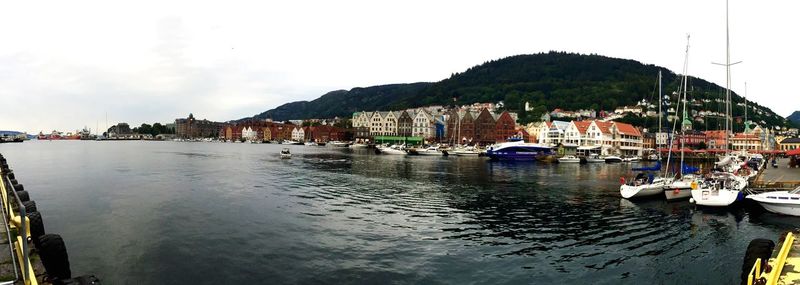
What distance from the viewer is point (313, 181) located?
45.8 m

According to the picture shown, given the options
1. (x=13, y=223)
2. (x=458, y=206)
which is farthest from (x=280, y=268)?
(x=458, y=206)

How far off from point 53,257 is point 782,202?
3678 cm

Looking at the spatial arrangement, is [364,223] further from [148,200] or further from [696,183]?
[696,183]

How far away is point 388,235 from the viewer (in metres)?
21.4

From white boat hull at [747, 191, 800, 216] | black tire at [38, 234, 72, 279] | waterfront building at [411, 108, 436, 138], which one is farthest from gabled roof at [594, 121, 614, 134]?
black tire at [38, 234, 72, 279]

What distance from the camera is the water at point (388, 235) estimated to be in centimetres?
1582

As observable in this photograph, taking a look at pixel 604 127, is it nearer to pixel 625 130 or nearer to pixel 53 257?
pixel 625 130

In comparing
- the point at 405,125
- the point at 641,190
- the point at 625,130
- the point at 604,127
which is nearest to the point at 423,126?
the point at 405,125

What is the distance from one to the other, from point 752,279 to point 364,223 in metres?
16.9

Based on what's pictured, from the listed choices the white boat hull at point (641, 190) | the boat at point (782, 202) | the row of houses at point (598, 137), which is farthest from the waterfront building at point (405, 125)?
the boat at point (782, 202)

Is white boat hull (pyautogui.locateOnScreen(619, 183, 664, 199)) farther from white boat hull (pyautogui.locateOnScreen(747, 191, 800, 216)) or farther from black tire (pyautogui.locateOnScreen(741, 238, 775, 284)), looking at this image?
black tire (pyautogui.locateOnScreen(741, 238, 775, 284))

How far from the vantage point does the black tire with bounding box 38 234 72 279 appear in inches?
448

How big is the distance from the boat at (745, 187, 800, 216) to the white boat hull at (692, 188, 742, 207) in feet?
5.58

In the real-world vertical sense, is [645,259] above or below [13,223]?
below
